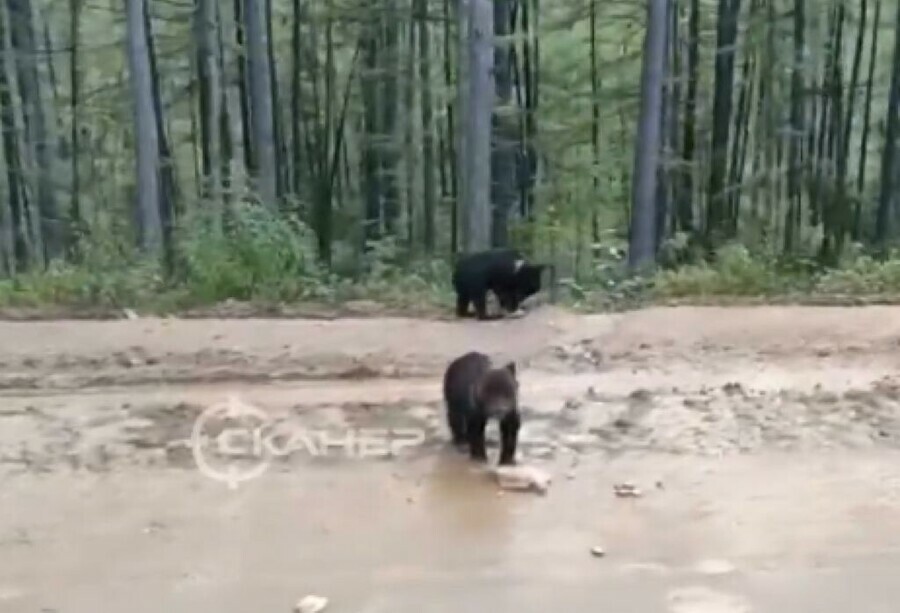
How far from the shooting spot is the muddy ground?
4.23 meters

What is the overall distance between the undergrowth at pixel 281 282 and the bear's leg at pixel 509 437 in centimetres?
283

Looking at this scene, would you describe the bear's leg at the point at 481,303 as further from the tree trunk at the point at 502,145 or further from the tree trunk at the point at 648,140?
the tree trunk at the point at 502,145

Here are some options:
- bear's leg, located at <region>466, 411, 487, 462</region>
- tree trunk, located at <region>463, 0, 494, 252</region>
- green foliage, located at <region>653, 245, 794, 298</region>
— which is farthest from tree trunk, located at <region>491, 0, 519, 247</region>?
bear's leg, located at <region>466, 411, 487, 462</region>

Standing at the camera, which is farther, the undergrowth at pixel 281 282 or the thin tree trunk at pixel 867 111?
the thin tree trunk at pixel 867 111

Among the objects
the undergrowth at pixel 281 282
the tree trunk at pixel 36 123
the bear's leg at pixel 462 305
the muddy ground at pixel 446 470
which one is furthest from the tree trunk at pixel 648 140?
the tree trunk at pixel 36 123

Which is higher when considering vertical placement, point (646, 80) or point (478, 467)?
point (646, 80)

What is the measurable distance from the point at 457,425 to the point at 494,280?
2.52 metres

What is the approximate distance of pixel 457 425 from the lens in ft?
17.9

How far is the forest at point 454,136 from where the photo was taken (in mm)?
10297

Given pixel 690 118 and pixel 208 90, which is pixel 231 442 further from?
pixel 208 90

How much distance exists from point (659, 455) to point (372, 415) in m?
1.31

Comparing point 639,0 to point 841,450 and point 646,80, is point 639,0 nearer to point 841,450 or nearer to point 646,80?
point 646,80

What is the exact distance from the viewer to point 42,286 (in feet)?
27.5

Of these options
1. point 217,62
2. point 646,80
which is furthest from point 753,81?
Result: point 217,62
